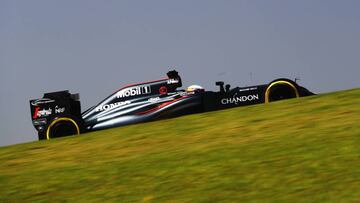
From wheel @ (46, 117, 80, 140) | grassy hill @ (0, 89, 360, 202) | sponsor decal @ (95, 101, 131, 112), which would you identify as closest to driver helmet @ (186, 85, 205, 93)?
sponsor decal @ (95, 101, 131, 112)

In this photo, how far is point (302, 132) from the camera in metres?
10.4

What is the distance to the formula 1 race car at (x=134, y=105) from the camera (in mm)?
19594

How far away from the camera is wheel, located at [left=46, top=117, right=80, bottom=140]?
66.5ft

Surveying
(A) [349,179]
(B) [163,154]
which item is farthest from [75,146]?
(A) [349,179]

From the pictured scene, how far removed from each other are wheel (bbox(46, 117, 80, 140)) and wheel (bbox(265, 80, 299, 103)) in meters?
6.30

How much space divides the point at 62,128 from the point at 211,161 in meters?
11.9

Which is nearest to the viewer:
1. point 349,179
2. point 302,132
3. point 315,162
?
point 349,179

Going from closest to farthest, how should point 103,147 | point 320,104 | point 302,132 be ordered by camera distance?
point 302,132 < point 103,147 < point 320,104

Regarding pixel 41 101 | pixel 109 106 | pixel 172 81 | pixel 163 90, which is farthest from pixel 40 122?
pixel 172 81

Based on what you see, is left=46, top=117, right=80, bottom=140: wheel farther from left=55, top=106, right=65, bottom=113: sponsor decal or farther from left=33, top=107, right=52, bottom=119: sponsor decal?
left=33, top=107, right=52, bottom=119: sponsor decal

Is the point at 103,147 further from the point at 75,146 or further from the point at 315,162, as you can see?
the point at 315,162

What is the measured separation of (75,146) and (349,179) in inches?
275

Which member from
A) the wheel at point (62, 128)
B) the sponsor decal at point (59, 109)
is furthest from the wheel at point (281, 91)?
the sponsor decal at point (59, 109)

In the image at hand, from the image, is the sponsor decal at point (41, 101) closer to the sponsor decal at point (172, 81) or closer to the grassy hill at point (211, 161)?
the sponsor decal at point (172, 81)
